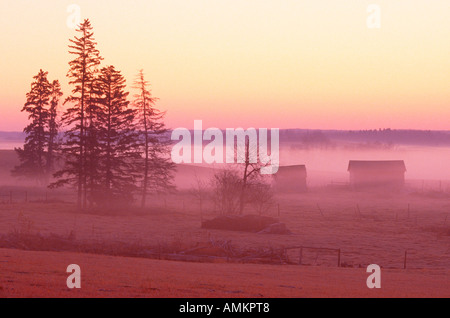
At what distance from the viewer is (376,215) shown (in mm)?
70188

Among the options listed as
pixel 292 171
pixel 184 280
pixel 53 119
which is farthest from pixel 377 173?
pixel 184 280

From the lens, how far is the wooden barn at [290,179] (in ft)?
349

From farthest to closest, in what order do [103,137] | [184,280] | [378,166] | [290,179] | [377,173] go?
[377,173] < [378,166] < [290,179] < [103,137] < [184,280]

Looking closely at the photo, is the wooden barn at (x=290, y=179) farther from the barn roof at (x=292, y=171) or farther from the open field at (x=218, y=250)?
the open field at (x=218, y=250)

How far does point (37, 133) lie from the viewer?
88.1m

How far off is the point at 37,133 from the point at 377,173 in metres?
57.5

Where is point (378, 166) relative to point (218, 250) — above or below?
above

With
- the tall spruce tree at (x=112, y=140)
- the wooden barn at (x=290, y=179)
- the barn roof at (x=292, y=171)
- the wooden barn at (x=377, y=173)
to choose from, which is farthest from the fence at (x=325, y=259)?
the wooden barn at (x=377, y=173)

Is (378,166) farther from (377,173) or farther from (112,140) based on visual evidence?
(112,140)

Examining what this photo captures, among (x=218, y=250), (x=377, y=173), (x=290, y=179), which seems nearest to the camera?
(x=218, y=250)

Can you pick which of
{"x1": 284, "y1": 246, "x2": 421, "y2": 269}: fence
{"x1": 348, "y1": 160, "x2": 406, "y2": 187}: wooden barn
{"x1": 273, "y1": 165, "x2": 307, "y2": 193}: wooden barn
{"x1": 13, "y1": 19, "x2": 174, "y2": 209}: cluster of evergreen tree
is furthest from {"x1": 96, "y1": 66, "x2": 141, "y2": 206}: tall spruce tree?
{"x1": 348, "y1": 160, "x2": 406, "y2": 187}: wooden barn

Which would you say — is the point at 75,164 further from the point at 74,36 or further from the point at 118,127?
the point at 74,36
